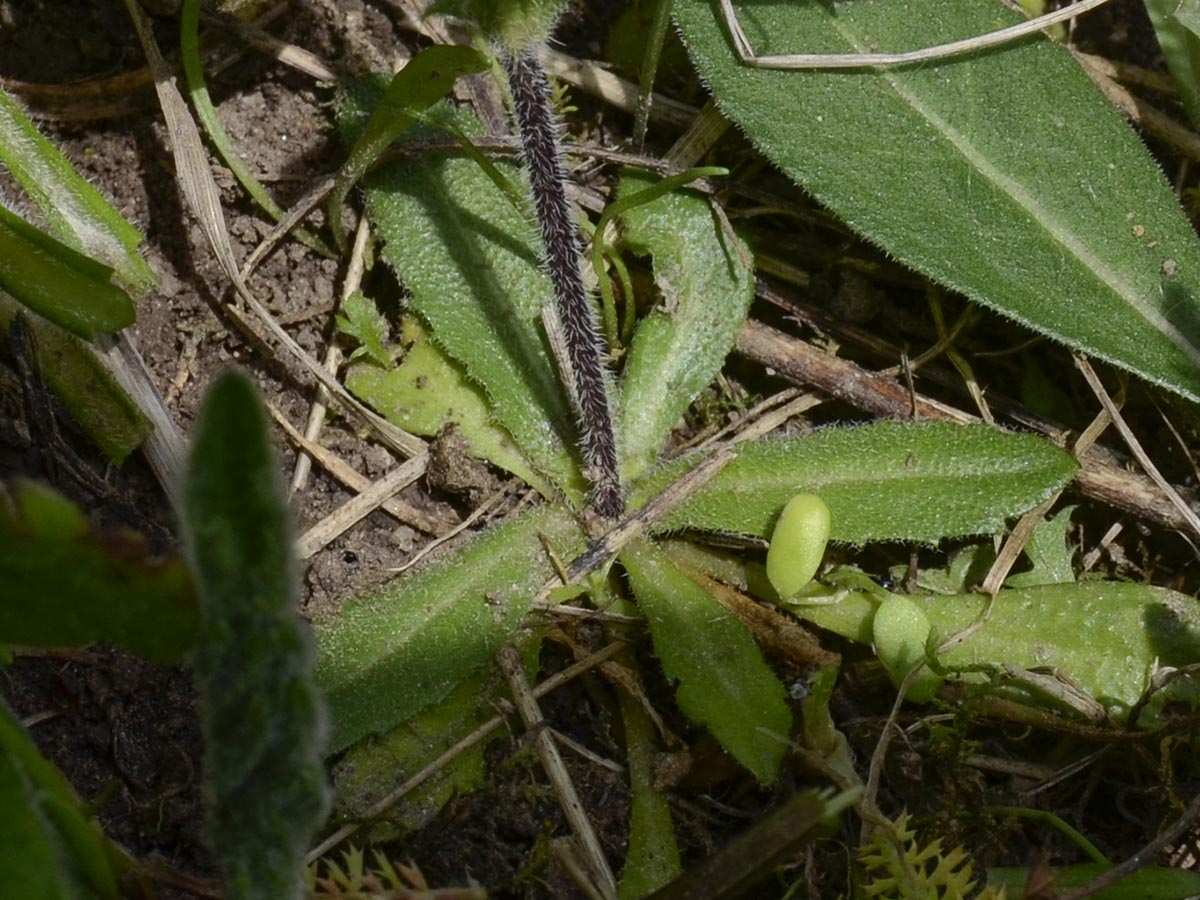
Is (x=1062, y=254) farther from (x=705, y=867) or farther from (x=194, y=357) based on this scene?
(x=194, y=357)

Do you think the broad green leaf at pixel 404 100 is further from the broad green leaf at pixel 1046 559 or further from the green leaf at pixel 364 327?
the broad green leaf at pixel 1046 559

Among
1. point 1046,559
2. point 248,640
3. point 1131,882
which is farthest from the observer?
point 1046,559

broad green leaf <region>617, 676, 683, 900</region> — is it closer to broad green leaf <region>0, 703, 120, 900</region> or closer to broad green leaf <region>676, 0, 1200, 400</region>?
broad green leaf <region>0, 703, 120, 900</region>

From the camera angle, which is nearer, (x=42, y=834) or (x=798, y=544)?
(x=42, y=834)

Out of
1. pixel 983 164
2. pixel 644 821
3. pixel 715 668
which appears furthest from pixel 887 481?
pixel 644 821

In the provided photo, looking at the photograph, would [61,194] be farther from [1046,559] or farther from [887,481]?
[1046,559]

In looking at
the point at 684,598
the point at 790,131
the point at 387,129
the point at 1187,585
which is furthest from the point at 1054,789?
the point at 387,129
